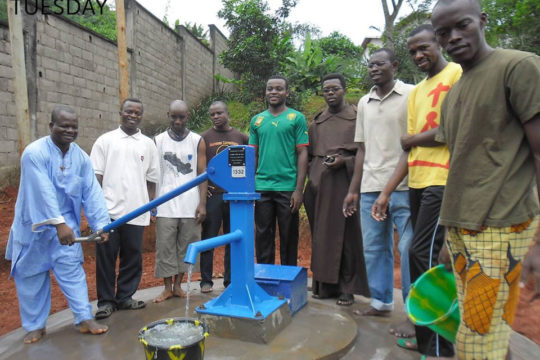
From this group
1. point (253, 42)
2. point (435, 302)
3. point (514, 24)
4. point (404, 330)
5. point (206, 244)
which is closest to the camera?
point (435, 302)

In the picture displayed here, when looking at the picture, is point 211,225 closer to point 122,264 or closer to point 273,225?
point 273,225

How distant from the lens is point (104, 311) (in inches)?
125

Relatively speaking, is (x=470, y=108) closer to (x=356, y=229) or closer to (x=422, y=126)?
(x=422, y=126)

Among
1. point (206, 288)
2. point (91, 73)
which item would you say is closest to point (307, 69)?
point (91, 73)

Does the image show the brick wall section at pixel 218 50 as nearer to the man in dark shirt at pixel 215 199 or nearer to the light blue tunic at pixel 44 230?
the man in dark shirt at pixel 215 199

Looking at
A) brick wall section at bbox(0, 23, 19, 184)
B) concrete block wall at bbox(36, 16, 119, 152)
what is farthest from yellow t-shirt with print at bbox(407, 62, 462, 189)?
concrete block wall at bbox(36, 16, 119, 152)

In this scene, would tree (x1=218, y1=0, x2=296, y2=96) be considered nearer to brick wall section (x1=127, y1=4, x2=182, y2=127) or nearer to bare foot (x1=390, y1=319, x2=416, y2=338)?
brick wall section (x1=127, y1=4, x2=182, y2=127)

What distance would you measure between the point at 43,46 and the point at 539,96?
308 inches

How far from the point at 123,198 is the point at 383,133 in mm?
2048

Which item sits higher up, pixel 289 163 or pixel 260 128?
pixel 260 128

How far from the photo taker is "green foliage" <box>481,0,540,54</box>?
911 cm

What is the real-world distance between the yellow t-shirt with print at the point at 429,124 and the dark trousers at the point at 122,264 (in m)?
2.18

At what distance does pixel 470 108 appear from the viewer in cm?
157

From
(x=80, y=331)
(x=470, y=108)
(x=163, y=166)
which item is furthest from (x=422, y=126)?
(x=80, y=331)
